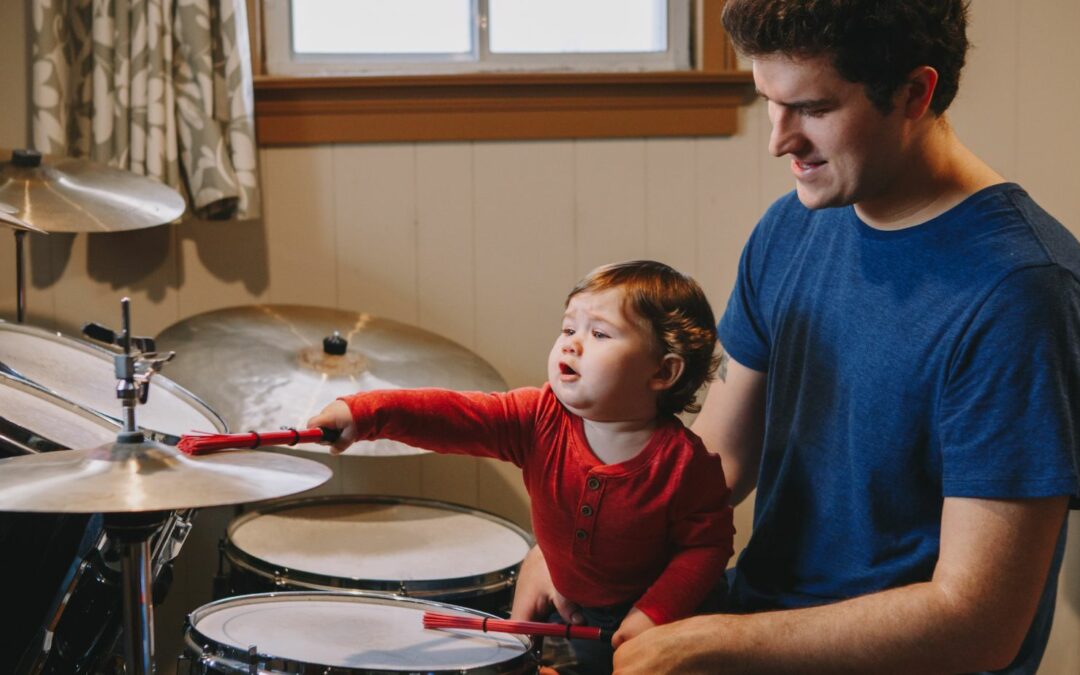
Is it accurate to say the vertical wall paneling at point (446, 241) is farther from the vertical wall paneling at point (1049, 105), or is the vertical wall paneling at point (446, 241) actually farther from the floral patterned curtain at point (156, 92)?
the vertical wall paneling at point (1049, 105)

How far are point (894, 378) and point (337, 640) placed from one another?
576 millimetres

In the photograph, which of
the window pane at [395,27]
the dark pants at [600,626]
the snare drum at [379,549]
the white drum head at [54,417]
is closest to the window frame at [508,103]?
the window pane at [395,27]

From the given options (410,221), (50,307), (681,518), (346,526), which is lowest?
(346,526)

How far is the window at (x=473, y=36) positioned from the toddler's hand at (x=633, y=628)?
1287 millimetres

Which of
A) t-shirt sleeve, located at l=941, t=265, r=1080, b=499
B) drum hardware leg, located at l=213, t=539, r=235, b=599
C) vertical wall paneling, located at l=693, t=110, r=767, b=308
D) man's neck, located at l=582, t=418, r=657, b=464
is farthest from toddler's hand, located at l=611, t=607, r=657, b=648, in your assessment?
vertical wall paneling, located at l=693, t=110, r=767, b=308

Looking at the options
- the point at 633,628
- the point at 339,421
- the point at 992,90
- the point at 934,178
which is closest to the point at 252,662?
the point at 339,421

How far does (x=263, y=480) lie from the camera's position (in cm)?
96

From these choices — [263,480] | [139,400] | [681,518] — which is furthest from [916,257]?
[139,400]

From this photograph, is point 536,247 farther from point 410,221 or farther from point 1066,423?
point 1066,423

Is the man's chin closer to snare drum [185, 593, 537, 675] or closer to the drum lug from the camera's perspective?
snare drum [185, 593, 537, 675]

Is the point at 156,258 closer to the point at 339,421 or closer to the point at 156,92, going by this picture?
the point at 156,92

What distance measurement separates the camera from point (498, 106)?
6.79 ft

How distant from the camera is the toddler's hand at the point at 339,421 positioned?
3.30 ft

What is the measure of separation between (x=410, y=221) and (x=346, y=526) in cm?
67
